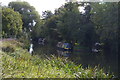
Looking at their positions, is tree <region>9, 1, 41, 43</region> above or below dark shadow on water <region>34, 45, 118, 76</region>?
above

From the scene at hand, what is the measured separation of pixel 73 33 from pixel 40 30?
796cm

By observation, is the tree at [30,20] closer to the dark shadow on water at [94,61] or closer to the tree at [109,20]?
the tree at [109,20]

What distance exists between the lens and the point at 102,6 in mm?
10531

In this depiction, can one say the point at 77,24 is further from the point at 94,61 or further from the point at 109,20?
the point at 94,61

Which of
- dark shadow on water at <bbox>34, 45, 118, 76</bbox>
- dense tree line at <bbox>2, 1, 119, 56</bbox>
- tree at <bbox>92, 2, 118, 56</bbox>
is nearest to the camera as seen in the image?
dark shadow on water at <bbox>34, 45, 118, 76</bbox>

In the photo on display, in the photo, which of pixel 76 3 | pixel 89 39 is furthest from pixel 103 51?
pixel 76 3

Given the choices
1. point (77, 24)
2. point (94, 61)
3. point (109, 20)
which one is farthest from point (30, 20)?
point (94, 61)

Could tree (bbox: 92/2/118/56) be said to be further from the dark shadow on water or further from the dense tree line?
the dark shadow on water

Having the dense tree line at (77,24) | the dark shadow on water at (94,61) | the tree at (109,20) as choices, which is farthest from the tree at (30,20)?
the dark shadow on water at (94,61)

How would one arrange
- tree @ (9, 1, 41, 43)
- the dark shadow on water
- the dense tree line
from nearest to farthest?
the dark shadow on water → the dense tree line → tree @ (9, 1, 41, 43)

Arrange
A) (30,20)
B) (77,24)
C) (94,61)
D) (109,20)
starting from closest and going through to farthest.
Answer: (94,61)
(109,20)
(77,24)
(30,20)

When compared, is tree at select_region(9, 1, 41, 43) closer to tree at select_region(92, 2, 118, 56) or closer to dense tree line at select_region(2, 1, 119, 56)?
dense tree line at select_region(2, 1, 119, 56)

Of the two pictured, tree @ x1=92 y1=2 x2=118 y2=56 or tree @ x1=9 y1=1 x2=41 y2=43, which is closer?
tree @ x1=92 y1=2 x2=118 y2=56

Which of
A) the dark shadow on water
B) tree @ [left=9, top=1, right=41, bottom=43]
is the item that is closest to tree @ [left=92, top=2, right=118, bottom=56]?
the dark shadow on water
